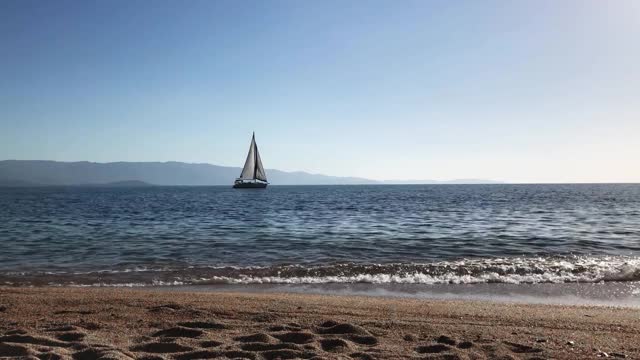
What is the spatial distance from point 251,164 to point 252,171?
3.89m

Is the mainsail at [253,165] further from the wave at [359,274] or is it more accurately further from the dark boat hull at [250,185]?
the wave at [359,274]

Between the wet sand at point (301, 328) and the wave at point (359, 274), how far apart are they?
288 centimetres

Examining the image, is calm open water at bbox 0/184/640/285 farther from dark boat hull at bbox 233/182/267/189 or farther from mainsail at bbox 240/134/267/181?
dark boat hull at bbox 233/182/267/189

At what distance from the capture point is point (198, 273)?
42.7 feet

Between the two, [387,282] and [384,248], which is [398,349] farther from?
[384,248]

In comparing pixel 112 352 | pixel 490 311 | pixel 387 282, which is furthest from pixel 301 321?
pixel 387 282

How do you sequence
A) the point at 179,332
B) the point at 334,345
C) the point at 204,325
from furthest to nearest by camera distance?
1. the point at 204,325
2. the point at 179,332
3. the point at 334,345

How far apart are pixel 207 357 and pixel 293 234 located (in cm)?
1818

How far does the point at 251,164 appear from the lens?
344 ft

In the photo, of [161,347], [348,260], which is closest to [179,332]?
[161,347]

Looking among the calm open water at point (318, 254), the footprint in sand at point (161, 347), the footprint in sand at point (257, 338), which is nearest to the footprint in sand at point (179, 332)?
the footprint in sand at point (161, 347)

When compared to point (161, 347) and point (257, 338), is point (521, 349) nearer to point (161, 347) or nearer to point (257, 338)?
point (257, 338)

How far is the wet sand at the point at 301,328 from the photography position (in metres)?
5.37

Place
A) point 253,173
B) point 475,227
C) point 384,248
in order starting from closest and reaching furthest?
1. point 384,248
2. point 475,227
3. point 253,173
